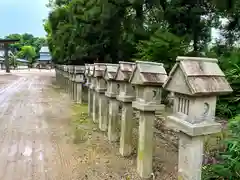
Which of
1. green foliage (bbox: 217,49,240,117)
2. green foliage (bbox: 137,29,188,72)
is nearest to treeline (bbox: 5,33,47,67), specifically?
green foliage (bbox: 137,29,188,72)

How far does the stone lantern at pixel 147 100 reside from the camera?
7.66 ft

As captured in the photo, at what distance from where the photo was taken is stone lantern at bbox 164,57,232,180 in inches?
64.3

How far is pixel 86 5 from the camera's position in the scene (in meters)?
8.55

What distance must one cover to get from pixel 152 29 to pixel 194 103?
5375mm

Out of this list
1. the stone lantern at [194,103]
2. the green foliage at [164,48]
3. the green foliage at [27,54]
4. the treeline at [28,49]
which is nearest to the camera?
the stone lantern at [194,103]

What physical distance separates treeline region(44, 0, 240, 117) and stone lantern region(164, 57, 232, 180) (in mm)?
4042

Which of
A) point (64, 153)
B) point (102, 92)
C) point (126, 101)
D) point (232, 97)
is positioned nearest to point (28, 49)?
point (102, 92)

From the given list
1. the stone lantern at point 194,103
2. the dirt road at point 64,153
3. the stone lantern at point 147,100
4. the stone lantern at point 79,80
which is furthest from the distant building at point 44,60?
the stone lantern at point 194,103

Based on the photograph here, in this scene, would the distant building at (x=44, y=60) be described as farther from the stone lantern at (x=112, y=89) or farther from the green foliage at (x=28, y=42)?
the stone lantern at (x=112, y=89)

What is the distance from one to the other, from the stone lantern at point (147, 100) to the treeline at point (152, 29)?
3.43 meters

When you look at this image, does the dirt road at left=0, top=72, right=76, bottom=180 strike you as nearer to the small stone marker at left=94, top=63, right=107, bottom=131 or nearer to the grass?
the grass

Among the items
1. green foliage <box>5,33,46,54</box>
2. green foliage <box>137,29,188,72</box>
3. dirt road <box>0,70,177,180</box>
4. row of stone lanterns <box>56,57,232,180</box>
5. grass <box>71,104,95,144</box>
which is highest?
green foliage <box>5,33,46,54</box>

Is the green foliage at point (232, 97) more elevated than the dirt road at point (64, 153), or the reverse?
the green foliage at point (232, 97)

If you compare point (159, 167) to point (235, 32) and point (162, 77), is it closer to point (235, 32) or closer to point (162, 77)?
point (162, 77)
